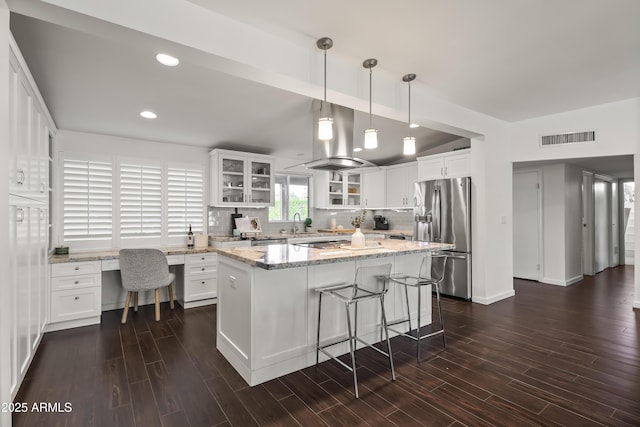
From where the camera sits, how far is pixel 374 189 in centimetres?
672

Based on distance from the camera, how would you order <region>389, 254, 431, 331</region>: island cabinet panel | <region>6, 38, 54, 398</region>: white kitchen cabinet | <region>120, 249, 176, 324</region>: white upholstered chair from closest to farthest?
1. <region>6, 38, 54, 398</region>: white kitchen cabinet
2. <region>389, 254, 431, 331</region>: island cabinet panel
3. <region>120, 249, 176, 324</region>: white upholstered chair

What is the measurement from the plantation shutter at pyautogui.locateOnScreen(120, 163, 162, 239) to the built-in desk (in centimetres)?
50

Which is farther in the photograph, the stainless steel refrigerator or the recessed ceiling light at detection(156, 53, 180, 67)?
the stainless steel refrigerator

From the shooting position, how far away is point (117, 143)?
429 centimetres

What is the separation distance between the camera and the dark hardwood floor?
75.5 inches

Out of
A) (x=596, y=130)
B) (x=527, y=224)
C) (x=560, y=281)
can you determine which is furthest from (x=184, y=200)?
(x=560, y=281)

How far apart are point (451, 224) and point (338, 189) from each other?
2.50m

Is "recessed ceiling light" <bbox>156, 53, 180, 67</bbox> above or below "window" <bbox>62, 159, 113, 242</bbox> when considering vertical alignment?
above

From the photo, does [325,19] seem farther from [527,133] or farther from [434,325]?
[527,133]

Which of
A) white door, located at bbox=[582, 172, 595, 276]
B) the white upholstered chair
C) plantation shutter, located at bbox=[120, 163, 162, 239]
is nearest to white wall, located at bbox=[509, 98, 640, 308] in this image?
white door, located at bbox=[582, 172, 595, 276]

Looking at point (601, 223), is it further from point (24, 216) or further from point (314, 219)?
point (24, 216)

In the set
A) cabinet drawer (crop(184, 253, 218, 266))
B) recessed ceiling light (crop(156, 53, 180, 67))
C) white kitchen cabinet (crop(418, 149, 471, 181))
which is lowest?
cabinet drawer (crop(184, 253, 218, 266))

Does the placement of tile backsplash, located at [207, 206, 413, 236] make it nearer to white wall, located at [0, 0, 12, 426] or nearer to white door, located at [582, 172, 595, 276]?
white door, located at [582, 172, 595, 276]

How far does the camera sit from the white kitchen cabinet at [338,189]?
20.0 ft
